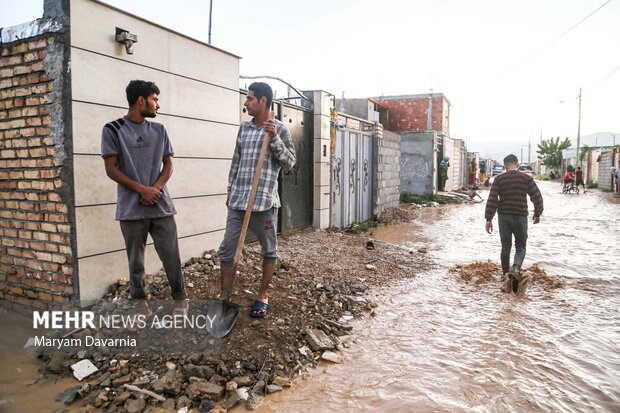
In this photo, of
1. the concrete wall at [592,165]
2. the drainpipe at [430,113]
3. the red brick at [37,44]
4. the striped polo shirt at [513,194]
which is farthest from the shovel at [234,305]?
the concrete wall at [592,165]

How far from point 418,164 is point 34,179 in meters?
16.6

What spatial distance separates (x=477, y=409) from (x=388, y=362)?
74 centimetres

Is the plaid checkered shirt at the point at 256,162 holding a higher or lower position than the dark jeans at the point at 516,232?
higher

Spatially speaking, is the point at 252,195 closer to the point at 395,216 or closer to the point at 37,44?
the point at 37,44

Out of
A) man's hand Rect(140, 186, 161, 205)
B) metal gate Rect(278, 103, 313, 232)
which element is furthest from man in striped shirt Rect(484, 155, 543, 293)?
man's hand Rect(140, 186, 161, 205)

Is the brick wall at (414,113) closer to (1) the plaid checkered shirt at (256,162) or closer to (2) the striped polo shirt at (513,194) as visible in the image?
(2) the striped polo shirt at (513,194)

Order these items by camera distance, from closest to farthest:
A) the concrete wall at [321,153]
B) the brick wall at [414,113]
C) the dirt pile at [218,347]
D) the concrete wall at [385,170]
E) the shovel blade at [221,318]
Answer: the dirt pile at [218,347] → the shovel blade at [221,318] → the concrete wall at [321,153] → the concrete wall at [385,170] → the brick wall at [414,113]

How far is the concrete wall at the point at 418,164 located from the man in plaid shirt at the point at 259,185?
51.1 feet

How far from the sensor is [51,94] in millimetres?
3293

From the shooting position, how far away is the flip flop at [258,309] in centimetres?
330

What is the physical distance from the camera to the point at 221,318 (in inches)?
123

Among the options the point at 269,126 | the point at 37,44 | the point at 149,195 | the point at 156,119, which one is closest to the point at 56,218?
the point at 149,195

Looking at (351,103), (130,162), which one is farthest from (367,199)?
(351,103)

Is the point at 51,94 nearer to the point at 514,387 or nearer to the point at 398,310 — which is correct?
the point at 398,310
